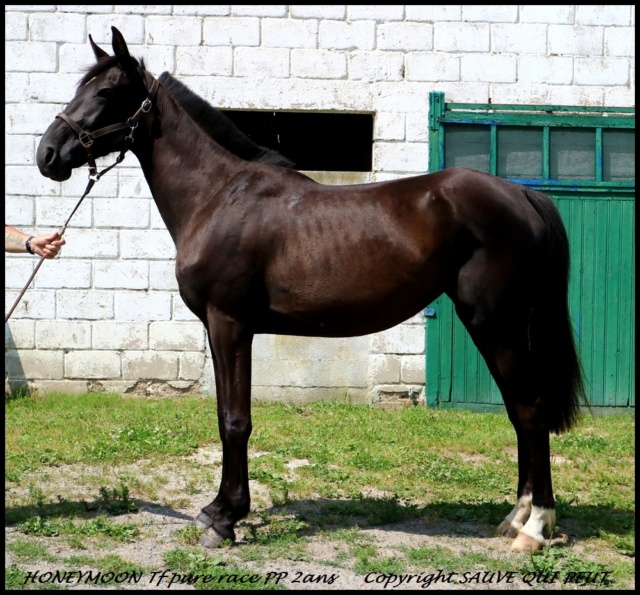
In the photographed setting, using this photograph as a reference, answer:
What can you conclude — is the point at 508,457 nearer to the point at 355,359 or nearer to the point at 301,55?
the point at 355,359

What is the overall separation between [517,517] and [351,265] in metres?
1.63

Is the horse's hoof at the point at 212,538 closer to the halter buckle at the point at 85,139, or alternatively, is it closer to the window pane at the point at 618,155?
the halter buckle at the point at 85,139

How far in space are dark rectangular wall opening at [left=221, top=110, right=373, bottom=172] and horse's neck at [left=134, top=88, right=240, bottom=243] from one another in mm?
4455

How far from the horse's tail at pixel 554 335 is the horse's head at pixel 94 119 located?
2.23 metres

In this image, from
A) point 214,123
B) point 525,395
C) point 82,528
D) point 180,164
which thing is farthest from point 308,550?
point 214,123

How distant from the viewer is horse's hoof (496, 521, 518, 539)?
13.7 ft

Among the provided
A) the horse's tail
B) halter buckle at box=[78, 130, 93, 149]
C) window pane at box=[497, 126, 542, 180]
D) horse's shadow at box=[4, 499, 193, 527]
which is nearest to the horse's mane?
halter buckle at box=[78, 130, 93, 149]

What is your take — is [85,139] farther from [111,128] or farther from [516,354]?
[516,354]

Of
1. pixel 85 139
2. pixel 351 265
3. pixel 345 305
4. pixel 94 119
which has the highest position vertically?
pixel 94 119

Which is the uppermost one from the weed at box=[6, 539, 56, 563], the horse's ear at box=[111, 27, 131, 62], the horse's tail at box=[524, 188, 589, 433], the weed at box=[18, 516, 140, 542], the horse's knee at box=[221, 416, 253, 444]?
the horse's ear at box=[111, 27, 131, 62]

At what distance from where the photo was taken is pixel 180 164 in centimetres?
430

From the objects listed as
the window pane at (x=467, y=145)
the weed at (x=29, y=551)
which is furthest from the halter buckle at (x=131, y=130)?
the window pane at (x=467, y=145)

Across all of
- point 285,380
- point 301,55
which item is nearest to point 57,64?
point 301,55

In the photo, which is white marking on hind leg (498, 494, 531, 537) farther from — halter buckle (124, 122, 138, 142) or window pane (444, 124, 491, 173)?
window pane (444, 124, 491, 173)
